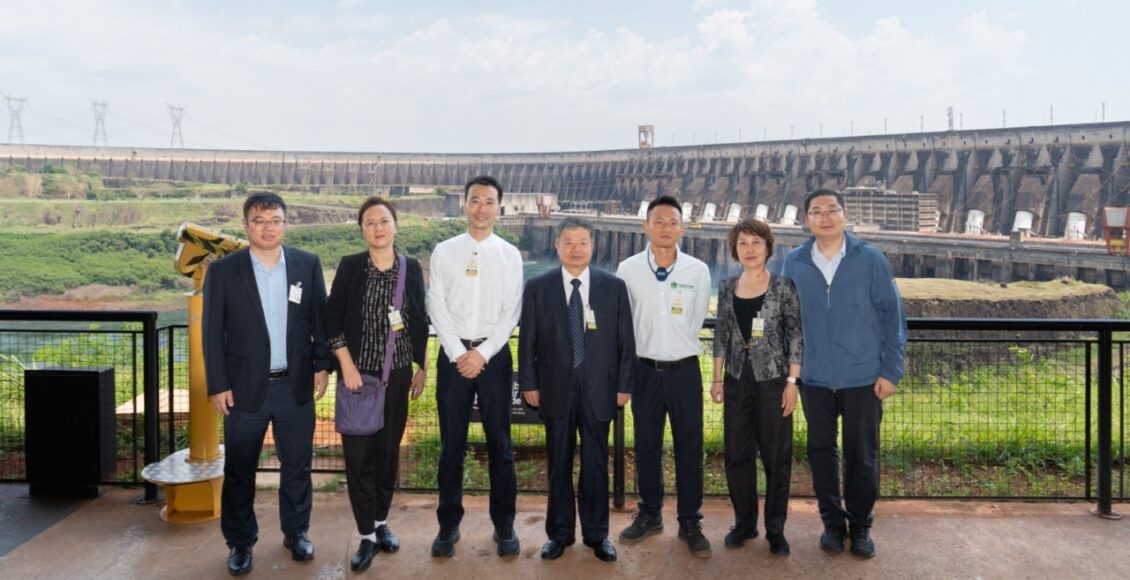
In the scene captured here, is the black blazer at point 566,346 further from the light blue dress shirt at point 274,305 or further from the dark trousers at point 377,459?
the light blue dress shirt at point 274,305

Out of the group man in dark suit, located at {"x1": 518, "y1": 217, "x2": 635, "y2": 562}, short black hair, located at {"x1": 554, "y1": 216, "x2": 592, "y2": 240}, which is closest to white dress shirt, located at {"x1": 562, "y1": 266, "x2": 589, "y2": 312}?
man in dark suit, located at {"x1": 518, "y1": 217, "x2": 635, "y2": 562}

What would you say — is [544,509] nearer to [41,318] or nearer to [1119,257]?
[41,318]

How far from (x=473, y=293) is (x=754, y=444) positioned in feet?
4.14

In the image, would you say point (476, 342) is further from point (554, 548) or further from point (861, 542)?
point (861, 542)

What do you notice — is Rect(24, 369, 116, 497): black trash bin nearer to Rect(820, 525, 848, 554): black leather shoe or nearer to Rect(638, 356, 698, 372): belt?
Rect(638, 356, 698, 372): belt

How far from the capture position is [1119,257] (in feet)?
103

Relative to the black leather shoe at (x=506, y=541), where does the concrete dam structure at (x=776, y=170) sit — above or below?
above

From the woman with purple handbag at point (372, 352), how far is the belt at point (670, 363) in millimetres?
903

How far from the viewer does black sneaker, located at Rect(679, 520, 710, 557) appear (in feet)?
10.6

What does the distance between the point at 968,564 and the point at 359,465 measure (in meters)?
2.35

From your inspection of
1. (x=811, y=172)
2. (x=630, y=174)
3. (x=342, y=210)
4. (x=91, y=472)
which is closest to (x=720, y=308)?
(x=91, y=472)

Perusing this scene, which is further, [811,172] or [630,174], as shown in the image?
[630,174]

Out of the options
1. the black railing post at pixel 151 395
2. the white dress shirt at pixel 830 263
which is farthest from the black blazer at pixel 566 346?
the black railing post at pixel 151 395

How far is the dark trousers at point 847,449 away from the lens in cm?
328
